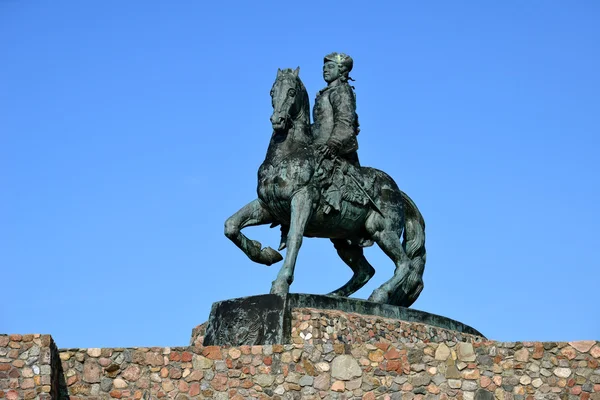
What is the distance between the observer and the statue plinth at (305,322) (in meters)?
21.3

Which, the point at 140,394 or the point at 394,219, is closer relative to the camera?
the point at 140,394

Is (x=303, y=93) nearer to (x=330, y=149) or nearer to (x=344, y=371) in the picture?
(x=330, y=149)

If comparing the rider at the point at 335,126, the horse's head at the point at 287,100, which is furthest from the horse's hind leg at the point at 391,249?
the horse's head at the point at 287,100

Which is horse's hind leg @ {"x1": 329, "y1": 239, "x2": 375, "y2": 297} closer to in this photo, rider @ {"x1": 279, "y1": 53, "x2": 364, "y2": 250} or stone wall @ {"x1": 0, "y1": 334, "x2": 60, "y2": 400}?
rider @ {"x1": 279, "y1": 53, "x2": 364, "y2": 250}

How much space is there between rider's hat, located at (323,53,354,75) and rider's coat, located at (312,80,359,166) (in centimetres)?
28

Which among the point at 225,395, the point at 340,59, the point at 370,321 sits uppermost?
the point at 340,59

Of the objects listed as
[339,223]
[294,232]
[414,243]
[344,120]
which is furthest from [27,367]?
[414,243]

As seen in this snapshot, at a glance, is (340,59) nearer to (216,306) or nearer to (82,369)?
(216,306)

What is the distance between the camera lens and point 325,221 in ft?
75.1

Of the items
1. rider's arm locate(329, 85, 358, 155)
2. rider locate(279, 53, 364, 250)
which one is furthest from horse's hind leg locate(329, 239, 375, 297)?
rider's arm locate(329, 85, 358, 155)

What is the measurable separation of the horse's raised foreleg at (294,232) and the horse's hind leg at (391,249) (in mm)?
1382

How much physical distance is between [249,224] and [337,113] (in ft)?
7.20

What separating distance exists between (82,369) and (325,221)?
451 cm

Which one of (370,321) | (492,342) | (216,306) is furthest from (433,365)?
(216,306)
